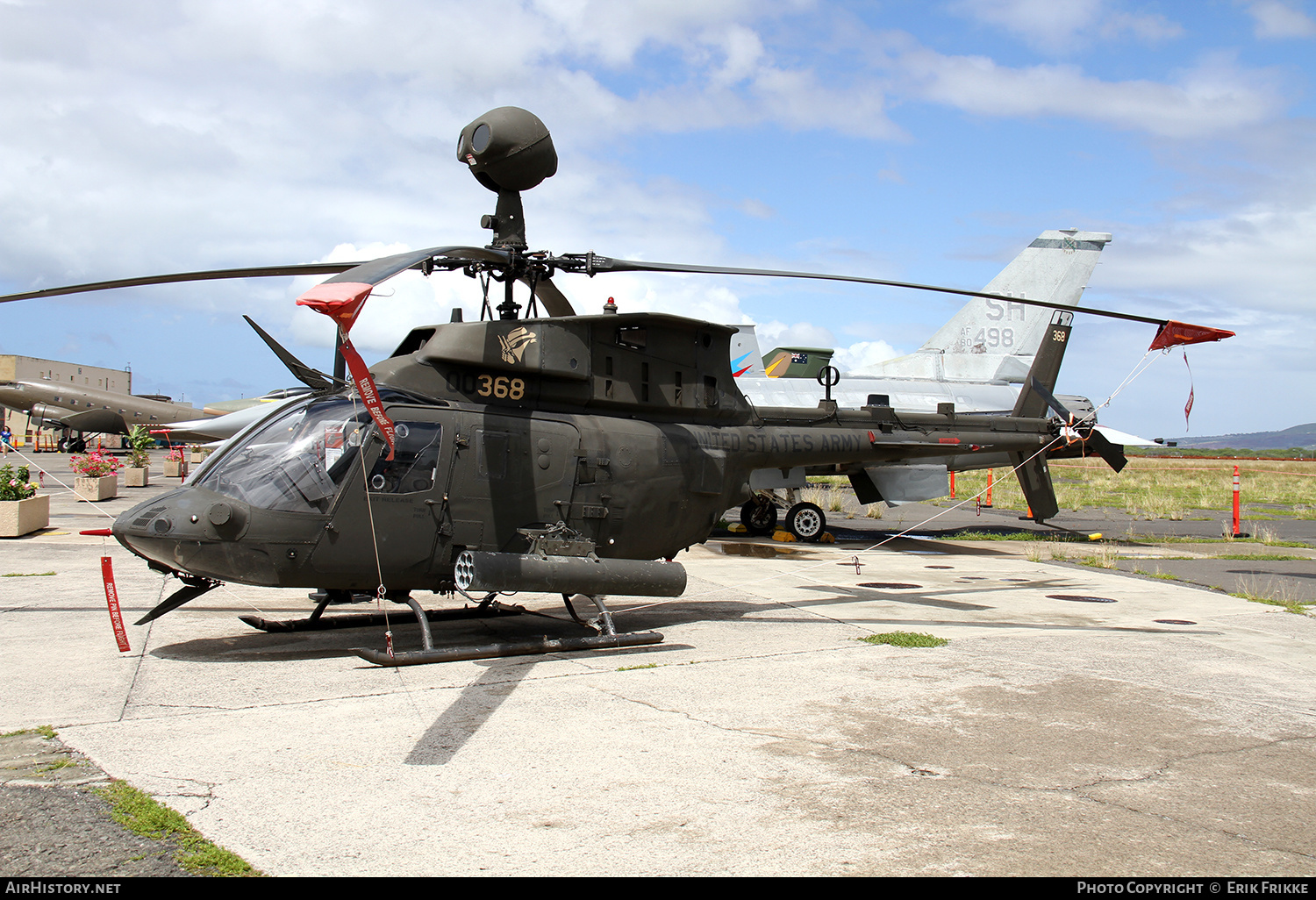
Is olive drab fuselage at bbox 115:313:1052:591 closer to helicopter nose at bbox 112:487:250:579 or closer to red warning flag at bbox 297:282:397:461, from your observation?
helicopter nose at bbox 112:487:250:579

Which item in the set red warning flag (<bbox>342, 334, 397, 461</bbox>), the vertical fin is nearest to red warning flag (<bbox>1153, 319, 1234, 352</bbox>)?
the vertical fin

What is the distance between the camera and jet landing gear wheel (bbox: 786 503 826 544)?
18.9 meters

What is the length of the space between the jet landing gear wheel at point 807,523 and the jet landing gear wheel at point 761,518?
0.87 m

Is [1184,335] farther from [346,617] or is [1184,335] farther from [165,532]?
[165,532]

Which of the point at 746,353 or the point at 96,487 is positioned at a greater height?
the point at 746,353

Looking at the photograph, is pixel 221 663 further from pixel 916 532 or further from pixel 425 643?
pixel 916 532

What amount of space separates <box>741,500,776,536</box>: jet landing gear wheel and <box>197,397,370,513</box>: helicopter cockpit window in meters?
13.4

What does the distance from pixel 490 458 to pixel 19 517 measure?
12037 millimetres

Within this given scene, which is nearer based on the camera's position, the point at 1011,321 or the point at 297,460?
the point at 297,460

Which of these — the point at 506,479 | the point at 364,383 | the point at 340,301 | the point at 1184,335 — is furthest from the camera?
the point at 1184,335

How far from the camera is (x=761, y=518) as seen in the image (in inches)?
790

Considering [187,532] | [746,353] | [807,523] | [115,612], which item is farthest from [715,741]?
[746,353]
